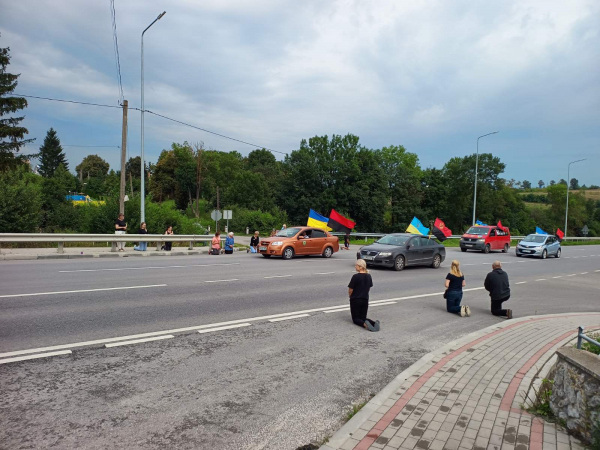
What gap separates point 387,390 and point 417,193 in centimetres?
7091

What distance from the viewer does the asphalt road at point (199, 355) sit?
409 cm

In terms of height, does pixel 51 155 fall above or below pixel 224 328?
above

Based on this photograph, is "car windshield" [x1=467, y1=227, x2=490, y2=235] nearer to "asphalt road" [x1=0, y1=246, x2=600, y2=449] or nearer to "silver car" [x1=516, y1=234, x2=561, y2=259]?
"silver car" [x1=516, y1=234, x2=561, y2=259]

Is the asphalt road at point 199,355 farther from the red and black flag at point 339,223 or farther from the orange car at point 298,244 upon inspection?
the red and black flag at point 339,223

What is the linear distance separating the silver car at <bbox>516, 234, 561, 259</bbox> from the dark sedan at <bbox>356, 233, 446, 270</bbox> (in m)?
11.8

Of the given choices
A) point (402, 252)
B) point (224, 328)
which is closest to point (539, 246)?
point (402, 252)

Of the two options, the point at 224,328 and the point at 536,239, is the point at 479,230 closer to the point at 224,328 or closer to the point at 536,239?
the point at 536,239

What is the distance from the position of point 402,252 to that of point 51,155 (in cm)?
11099

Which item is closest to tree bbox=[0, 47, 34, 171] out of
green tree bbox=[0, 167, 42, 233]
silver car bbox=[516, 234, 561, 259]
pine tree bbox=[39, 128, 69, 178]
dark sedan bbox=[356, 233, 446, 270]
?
green tree bbox=[0, 167, 42, 233]

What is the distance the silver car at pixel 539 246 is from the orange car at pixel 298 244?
13.8 metres

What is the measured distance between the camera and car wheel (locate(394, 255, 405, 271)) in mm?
17750

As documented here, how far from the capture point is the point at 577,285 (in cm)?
1619

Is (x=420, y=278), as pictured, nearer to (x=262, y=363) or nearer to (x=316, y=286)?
(x=316, y=286)

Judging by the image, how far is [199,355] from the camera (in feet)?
20.1
